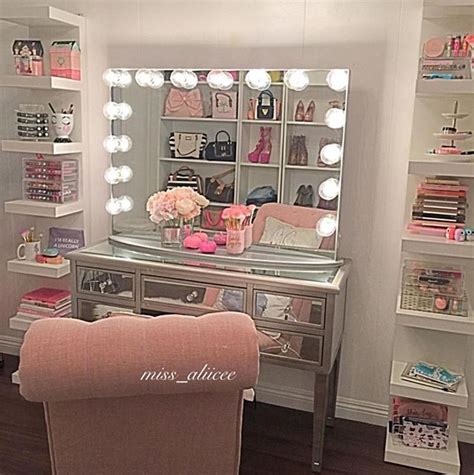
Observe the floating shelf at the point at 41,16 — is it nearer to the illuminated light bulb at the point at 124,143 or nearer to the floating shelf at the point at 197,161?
the illuminated light bulb at the point at 124,143

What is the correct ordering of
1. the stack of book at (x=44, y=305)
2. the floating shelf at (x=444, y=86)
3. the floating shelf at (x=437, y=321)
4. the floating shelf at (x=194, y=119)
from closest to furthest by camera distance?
the floating shelf at (x=444, y=86) < the floating shelf at (x=437, y=321) < the floating shelf at (x=194, y=119) < the stack of book at (x=44, y=305)

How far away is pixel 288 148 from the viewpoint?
2.79 m

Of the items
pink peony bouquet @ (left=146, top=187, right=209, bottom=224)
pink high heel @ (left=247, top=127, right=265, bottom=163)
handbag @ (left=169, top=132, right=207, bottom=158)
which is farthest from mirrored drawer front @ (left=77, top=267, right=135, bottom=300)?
pink high heel @ (left=247, top=127, right=265, bottom=163)

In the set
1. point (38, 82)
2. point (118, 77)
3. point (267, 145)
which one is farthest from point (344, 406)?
point (38, 82)

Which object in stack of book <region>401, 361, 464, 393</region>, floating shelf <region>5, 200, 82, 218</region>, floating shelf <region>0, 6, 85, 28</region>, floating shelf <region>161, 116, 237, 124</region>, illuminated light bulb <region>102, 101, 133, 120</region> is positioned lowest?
stack of book <region>401, 361, 464, 393</region>

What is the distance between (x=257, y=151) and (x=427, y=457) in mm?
1574

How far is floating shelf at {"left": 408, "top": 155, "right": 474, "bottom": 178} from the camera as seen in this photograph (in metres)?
2.32

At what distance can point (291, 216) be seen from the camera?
2.82 metres

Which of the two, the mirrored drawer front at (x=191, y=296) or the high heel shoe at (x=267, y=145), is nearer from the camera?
the mirrored drawer front at (x=191, y=296)

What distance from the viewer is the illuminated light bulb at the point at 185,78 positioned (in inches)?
114

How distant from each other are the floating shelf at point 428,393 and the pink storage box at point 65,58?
2212mm

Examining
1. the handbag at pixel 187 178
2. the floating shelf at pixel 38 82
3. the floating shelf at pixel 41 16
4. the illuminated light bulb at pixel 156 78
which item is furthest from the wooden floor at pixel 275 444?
the floating shelf at pixel 41 16

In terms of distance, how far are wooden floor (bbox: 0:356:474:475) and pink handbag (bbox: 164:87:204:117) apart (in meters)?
1.53

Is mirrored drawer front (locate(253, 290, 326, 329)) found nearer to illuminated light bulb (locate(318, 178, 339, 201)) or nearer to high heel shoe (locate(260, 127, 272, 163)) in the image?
illuminated light bulb (locate(318, 178, 339, 201))
